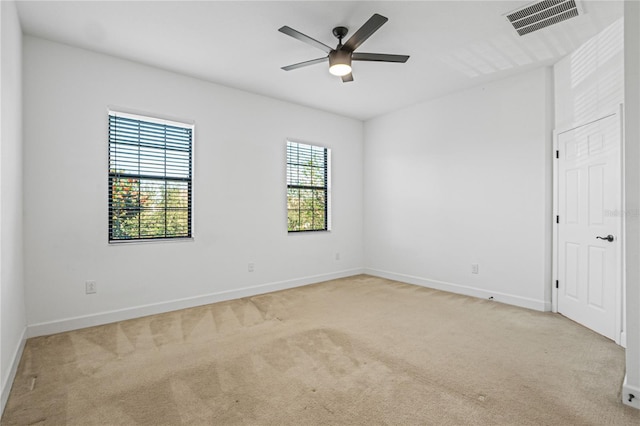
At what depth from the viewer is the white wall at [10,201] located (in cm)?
211

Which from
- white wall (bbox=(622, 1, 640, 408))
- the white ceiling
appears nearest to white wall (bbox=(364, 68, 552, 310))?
the white ceiling

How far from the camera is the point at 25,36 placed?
304 centimetres

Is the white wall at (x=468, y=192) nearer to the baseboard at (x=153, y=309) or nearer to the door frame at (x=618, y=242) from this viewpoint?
the door frame at (x=618, y=242)

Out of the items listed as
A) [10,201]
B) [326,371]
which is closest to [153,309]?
[10,201]

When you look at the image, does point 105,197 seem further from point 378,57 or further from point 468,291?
point 468,291

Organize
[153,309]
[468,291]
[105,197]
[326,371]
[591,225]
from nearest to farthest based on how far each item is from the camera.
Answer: [326,371] < [591,225] < [105,197] < [153,309] < [468,291]

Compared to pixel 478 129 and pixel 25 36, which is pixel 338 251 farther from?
pixel 25 36

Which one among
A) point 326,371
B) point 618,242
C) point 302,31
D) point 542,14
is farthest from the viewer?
point 302,31

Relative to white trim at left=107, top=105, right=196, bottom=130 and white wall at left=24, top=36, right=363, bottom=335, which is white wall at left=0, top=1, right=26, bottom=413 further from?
white trim at left=107, top=105, right=196, bottom=130

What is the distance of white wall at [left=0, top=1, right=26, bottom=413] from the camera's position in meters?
2.11

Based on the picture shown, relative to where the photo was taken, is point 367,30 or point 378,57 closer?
point 367,30

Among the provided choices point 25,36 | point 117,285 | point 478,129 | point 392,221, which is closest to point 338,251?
point 392,221

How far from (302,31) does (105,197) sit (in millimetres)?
2614

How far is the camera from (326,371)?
2369 millimetres
